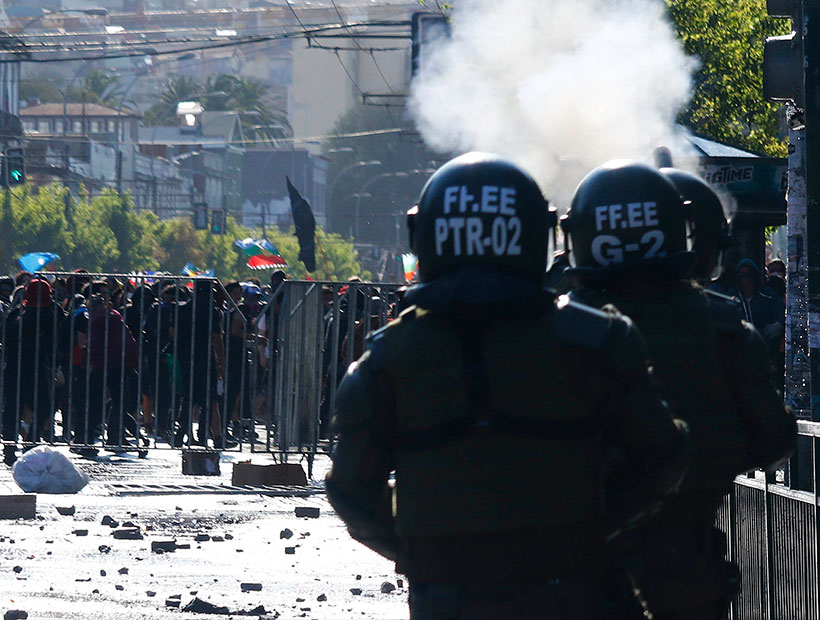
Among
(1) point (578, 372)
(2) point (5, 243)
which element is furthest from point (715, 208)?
(2) point (5, 243)

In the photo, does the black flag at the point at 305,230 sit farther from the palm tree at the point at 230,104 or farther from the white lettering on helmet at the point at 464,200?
the palm tree at the point at 230,104

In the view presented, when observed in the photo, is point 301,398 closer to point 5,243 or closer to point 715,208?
point 715,208

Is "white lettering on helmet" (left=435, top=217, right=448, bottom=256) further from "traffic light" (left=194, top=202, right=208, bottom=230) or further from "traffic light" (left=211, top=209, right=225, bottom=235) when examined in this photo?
"traffic light" (left=194, top=202, right=208, bottom=230)

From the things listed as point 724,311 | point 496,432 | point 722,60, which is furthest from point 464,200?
point 722,60

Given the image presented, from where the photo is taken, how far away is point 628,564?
385cm

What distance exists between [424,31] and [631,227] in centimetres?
3254

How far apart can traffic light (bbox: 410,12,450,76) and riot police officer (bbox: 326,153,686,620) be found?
104 feet

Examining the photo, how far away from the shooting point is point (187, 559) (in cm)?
933

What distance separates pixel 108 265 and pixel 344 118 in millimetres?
47347

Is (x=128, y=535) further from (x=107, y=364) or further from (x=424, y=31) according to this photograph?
(x=424, y=31)

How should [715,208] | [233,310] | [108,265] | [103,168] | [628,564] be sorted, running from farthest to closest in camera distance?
1. [103,168]
2. [108,265]
3. [233,310]
4. [715,208]
5. [628,564]

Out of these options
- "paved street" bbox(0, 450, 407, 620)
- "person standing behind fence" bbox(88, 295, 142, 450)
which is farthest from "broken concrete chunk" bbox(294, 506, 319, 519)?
"person standing behind fence" bbox(88, 295, 142, 450)

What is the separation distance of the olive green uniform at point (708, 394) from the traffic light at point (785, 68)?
12.4 feet

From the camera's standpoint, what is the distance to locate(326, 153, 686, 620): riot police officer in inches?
121
